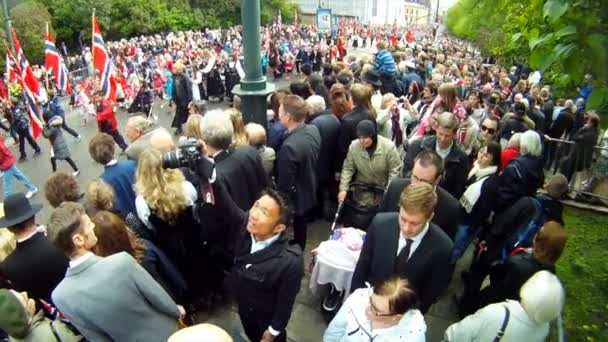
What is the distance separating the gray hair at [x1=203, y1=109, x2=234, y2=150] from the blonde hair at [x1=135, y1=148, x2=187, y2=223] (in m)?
0.51

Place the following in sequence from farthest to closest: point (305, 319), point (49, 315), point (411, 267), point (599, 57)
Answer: point (305, 319) → point (49, 315) → point (411, 267) → point (599, 57)

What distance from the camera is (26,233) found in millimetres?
2951

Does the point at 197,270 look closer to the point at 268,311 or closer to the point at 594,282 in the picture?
the point at 268,311

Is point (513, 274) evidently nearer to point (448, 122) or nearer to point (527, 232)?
point (527, 232)

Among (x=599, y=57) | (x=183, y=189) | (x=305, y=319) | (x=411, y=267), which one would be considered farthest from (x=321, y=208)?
(x=599, y=57)

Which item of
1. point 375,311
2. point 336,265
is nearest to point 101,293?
point 375,311

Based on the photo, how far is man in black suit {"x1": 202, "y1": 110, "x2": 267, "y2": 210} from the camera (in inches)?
147

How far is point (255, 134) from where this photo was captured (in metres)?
4.44

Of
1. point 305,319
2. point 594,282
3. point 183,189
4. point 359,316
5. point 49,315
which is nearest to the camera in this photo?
point 359,316

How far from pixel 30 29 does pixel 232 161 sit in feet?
90.8

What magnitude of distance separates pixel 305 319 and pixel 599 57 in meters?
3.06

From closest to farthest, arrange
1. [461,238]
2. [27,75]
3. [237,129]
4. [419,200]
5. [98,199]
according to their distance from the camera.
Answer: [419,200]
[98,199]
[461,238]
[237,129]
[27,75]

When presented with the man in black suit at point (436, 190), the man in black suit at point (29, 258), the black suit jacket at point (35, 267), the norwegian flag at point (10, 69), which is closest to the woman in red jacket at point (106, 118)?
the norwegian flag at point (10, 69)

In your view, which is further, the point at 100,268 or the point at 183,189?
the point at 183,189
